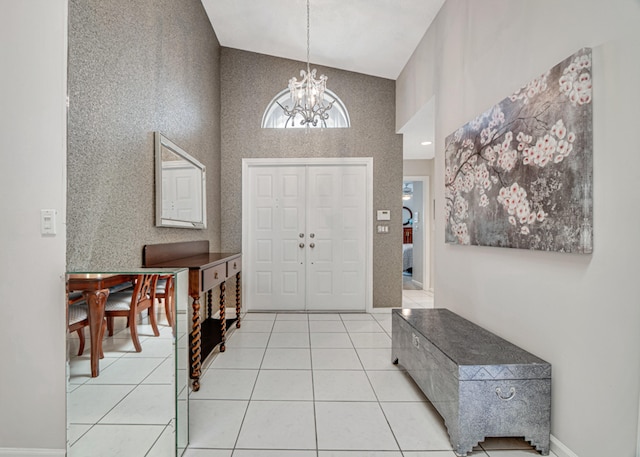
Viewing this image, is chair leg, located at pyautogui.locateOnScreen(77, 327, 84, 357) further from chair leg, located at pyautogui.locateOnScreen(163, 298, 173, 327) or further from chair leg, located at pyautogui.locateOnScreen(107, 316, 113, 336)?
chair leg, located at pyautogui.locateOnScreen(163, 298, 173, 327)

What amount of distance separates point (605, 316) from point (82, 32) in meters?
2.77

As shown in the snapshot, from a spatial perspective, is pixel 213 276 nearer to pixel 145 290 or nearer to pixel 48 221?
pixel 145 290

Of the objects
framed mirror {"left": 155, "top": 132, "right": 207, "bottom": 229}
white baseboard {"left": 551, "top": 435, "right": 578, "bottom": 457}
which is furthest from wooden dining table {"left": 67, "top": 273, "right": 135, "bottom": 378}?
white baseboard {"left": 551, "top": 435, "right": 578, "bottom": 457}

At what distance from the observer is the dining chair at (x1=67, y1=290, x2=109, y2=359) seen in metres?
1.50

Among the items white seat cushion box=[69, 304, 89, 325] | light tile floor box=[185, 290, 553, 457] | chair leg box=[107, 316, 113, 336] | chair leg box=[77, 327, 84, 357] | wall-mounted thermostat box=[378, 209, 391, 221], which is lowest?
light tile floor box=[185, 290, 553, 457]

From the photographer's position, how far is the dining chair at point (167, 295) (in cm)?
151

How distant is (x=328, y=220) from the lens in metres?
4.35

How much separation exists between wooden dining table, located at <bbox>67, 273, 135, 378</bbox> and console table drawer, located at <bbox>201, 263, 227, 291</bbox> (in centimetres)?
75

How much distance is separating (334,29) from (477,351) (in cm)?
340

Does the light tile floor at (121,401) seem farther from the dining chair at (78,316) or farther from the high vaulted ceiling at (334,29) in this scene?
the high vaulted ceiling at (334,29)

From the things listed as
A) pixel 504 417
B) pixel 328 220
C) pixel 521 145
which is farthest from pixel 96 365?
pixel 328 220

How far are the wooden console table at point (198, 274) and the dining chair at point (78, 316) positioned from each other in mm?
656

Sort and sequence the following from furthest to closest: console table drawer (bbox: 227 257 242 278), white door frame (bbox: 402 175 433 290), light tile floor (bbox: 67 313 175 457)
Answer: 1. white door frame (bbox: 402 175 433 290)
2. console table drawer (bbox: 227 257 242 278)
3. light tile floor (bbox: 67 313 175 457)

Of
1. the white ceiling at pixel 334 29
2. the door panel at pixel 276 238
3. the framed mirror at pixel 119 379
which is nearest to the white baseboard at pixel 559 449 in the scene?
the framed mirror at pixel 119 379
